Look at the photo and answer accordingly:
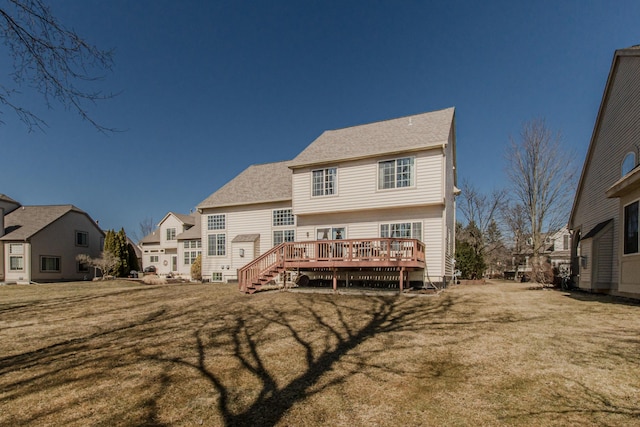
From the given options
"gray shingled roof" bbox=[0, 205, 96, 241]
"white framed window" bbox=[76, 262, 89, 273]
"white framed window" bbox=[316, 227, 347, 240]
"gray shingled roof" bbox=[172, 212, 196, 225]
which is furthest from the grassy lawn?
"white framed window" bbox=[76, 262, 89, 273]

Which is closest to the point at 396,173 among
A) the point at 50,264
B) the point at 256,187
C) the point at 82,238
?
the point at 256,187

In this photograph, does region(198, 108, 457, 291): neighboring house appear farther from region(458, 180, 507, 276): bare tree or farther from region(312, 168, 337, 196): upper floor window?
region(458, 180, 507, 276): bare tree

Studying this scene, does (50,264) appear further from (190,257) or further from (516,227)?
(516,227)

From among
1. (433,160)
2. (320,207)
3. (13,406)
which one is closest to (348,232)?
(320,207)

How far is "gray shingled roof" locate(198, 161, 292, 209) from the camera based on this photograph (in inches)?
777

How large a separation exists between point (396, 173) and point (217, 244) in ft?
41.4

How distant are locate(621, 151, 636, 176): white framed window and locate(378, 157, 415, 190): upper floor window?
285 inches

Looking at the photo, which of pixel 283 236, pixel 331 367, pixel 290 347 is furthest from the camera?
pixel 283 236

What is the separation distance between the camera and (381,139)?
1616cm

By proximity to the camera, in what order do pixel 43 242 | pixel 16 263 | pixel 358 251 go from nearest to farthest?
pixel 358 251, pixel 16 263, pixel 43 242

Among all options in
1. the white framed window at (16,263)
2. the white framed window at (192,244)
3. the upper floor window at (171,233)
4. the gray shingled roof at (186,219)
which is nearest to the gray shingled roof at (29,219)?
the white framed window at (16,263)

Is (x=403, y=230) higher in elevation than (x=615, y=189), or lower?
lower

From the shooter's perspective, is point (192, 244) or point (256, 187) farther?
point (192, 244)

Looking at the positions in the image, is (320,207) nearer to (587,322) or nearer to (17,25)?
(587,322)
